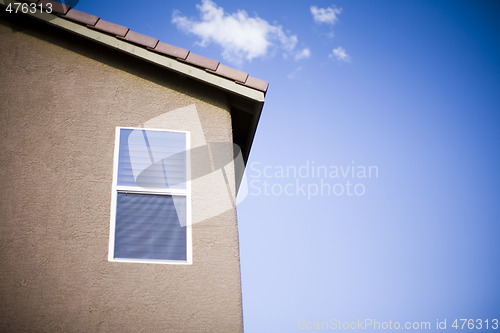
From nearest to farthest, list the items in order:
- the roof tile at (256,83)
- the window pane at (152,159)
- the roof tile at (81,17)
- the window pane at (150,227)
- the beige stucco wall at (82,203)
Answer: the beige stucco wall at (82,203)
the window pane at (150,227)
the window pane at (152,159)
the roof tile at (256,83)
the roof tile at (81,17)

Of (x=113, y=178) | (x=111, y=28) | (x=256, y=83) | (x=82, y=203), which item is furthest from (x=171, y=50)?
(x=82, y=203)

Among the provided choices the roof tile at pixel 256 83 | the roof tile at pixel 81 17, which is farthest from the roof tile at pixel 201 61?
the roof tile at pixel 81 17

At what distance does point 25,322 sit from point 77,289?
0.58 m

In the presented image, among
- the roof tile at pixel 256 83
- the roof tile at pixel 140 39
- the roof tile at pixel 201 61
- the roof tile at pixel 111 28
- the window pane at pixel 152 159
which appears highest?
the roof tile at pixel 111 28

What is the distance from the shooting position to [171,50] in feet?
21.1

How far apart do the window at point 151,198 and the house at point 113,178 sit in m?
0.01

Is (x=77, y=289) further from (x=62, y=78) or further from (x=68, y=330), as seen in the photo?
(x=62, y=78)

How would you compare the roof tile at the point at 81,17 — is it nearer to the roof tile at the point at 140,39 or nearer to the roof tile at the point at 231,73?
the roof tile at the point at 140,39

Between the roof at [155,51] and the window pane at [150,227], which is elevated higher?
the roof at [155,51]

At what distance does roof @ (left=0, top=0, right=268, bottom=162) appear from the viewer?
20.8ft

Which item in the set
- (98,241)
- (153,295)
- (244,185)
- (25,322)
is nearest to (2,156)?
(98,241)

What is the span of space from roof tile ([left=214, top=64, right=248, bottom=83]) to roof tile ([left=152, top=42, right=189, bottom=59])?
0.51 metres

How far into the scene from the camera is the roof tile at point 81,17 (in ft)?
21.1

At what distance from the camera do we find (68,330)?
483 centimetres
